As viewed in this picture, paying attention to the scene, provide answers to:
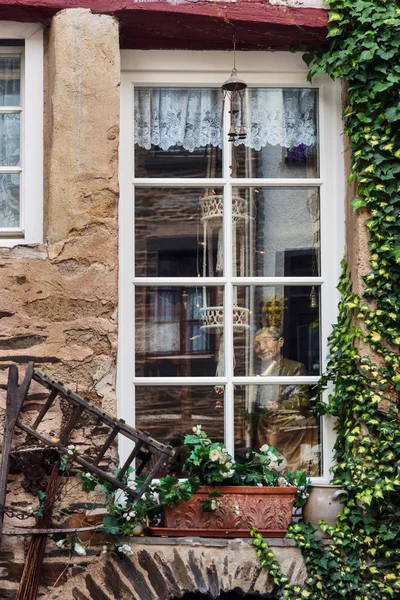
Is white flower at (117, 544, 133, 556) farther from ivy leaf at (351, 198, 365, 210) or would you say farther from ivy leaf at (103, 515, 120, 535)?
ivy leaf at (351, 198, 365, 210)

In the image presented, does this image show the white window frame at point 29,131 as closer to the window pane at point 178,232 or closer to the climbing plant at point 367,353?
the window pane at point 178,232

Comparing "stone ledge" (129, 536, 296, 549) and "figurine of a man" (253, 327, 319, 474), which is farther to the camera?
"figurine of a man" (253, 327, 319, 474)

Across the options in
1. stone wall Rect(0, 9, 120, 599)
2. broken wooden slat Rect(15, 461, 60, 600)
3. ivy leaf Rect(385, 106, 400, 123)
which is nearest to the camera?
broken wooden slat Rect(15, 461, 60, 600)

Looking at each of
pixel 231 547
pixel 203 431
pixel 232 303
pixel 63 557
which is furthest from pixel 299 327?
pixel 63 557

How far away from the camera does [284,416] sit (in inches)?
223

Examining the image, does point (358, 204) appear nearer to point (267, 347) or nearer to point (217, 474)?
point (267, 347)

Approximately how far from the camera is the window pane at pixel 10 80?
5.61m

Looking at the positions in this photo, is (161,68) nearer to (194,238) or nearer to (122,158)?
(122,158)

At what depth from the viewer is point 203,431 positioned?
554cm

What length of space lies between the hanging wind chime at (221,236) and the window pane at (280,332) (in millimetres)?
66

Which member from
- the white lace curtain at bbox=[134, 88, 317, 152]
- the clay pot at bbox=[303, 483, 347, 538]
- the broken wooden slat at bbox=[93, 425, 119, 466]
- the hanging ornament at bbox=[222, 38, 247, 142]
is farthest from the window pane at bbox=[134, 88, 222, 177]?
the clay pot at bbox=[303, 483, 347, 538]

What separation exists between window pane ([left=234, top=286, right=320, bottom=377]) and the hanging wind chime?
0.07 meters

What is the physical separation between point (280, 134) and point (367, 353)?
1.23 metres

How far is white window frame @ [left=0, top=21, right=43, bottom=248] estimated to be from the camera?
5.49 metres
